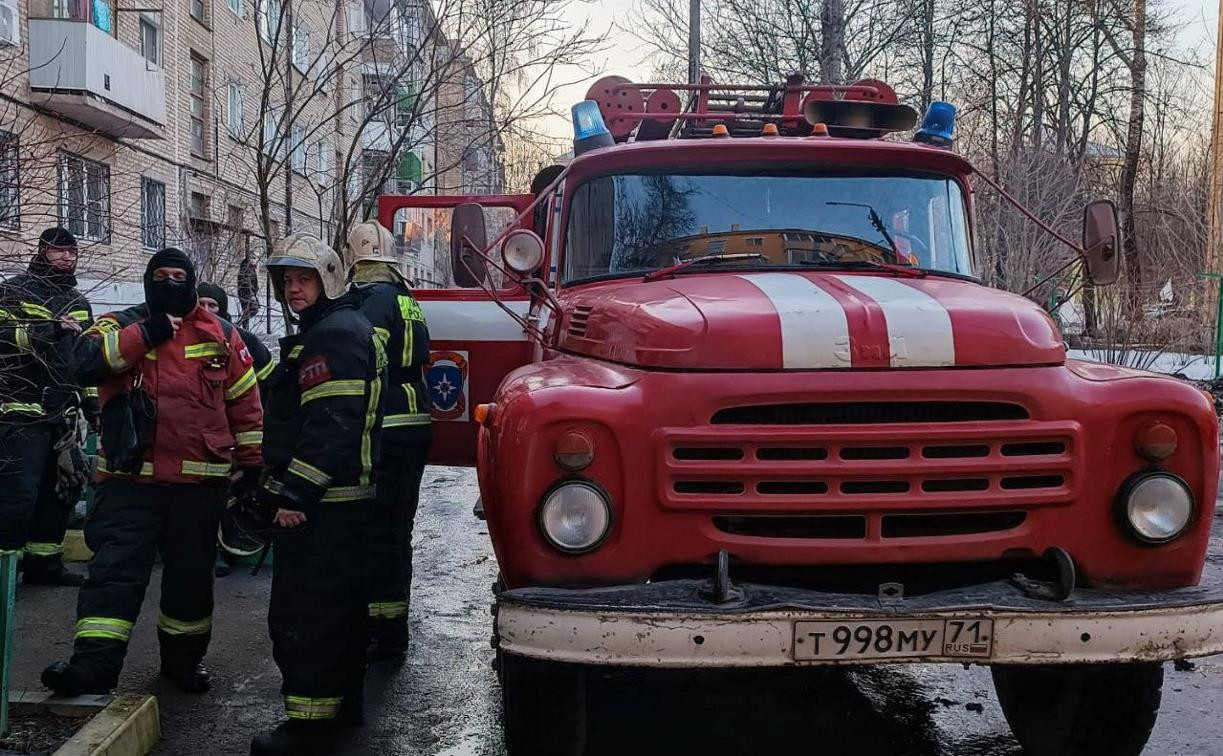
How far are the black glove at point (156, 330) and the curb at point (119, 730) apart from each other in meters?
1.39

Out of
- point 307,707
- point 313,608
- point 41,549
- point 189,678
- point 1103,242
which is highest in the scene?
point 1103,242

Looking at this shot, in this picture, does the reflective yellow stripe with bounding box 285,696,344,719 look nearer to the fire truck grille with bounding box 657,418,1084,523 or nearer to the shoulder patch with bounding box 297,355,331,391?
the shoulder patch with bounding box 297,355,331,391

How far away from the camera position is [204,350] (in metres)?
4.52

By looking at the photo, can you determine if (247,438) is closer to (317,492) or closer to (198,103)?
(317,492)

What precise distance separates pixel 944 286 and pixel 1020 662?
150 centimetres

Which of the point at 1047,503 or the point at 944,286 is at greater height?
the point at 944,286

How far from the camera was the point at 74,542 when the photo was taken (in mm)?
6715

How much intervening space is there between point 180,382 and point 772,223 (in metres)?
2.57

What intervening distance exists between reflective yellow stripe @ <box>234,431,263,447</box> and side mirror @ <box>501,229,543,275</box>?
1.44 metres

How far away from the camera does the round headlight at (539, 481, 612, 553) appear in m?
3.11

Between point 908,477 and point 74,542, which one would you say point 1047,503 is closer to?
point 908,477

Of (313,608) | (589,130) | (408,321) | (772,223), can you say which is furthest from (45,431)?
(772,223)

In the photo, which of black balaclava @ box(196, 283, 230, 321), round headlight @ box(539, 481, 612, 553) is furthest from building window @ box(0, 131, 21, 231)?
round headlight @ box(539, 481, 612, 553)

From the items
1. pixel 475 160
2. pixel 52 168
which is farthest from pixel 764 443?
pixel 475 160
